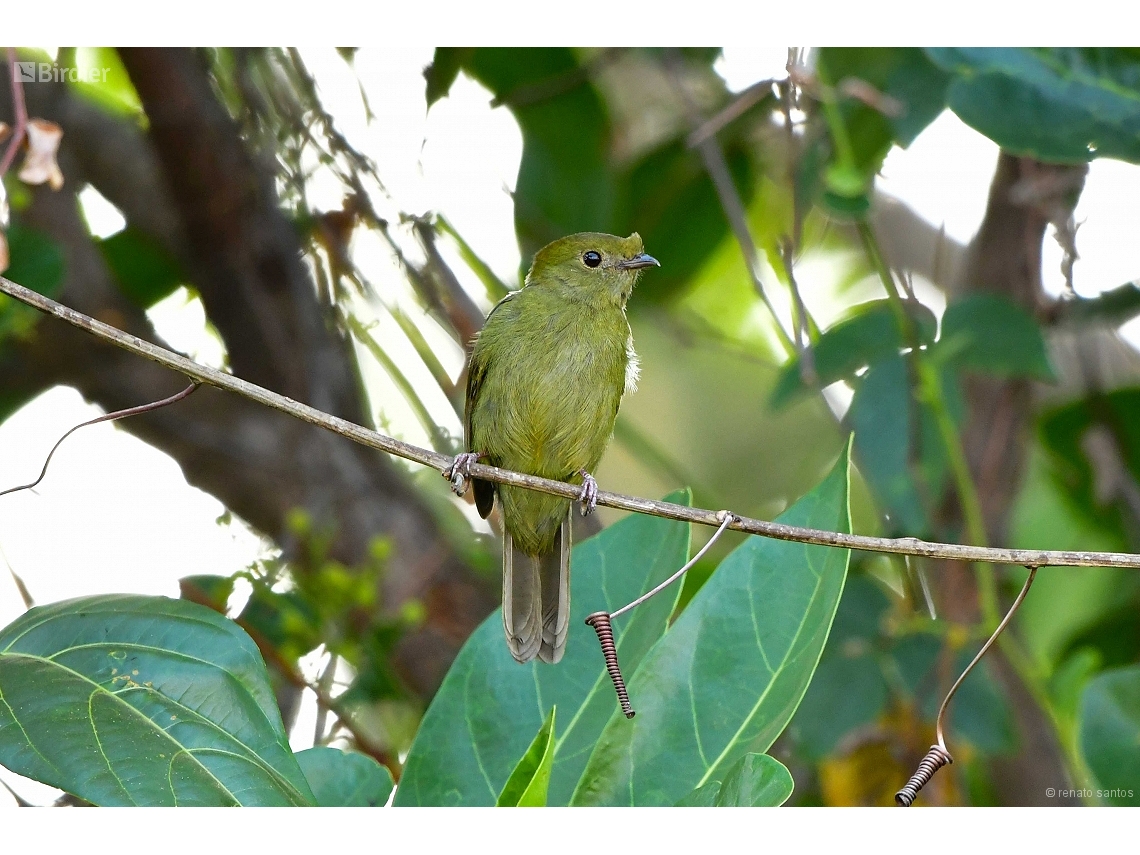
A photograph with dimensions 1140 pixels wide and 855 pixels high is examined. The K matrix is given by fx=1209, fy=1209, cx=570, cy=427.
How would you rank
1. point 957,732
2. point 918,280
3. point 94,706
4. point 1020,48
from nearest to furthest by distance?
1. point 94,706
2. point 1020,48
3. point 957,732
4. point 918,280

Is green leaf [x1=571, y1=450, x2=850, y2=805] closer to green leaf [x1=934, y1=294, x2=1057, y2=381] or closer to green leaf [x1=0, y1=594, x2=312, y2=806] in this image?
green leaf [x1=0, y1=594, x2=312, y2=806]

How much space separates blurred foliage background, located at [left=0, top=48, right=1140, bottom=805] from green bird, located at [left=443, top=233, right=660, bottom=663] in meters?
0.42

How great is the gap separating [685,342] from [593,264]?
1142 mm

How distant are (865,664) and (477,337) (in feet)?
5.11

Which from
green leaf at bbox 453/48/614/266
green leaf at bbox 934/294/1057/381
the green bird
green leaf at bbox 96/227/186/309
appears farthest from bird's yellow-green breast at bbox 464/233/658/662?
green leaf at bbox 96/227/186/309

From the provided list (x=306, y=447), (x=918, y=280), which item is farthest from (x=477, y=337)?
(x=918, y=280)

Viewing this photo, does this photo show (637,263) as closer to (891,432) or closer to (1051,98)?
(891,432)

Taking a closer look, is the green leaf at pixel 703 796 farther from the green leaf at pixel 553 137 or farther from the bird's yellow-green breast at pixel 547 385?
the green leaf at pixel 553 137

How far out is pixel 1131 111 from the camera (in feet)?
10.7

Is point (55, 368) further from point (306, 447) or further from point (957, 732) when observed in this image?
point (957, 732)

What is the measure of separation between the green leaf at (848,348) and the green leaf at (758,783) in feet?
5.99

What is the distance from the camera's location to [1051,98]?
3217 mm

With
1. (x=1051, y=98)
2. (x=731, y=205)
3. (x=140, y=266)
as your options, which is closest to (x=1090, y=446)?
(x=1051, y=98)

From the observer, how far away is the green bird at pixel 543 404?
11.6 feet
